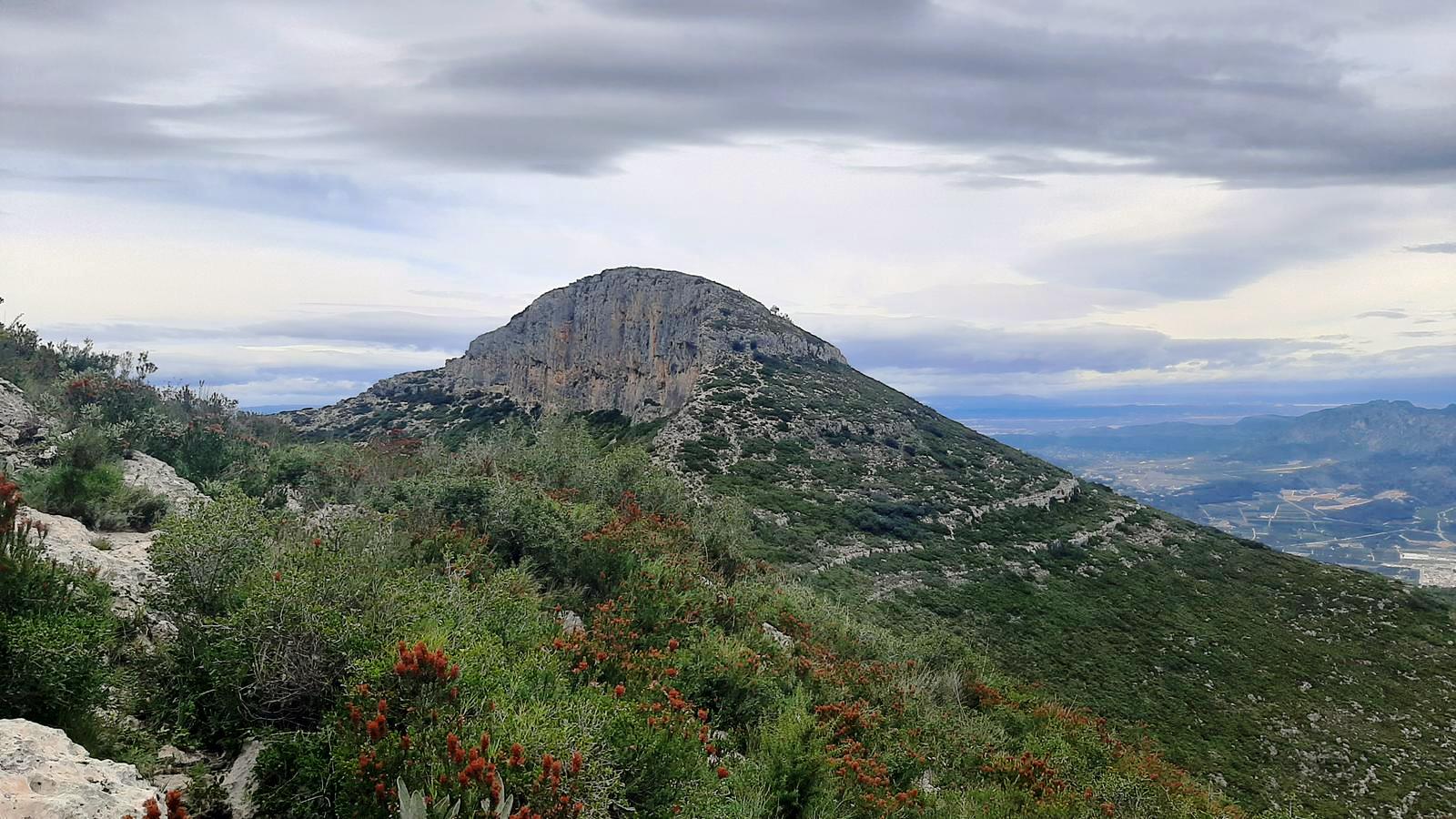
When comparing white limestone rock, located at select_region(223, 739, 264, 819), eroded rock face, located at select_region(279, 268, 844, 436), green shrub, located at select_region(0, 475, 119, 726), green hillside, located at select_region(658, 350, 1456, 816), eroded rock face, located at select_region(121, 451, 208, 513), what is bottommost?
green hillside, located at select_region(658, 350, 1456, 816)

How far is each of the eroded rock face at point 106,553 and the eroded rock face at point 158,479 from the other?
6.11 ft

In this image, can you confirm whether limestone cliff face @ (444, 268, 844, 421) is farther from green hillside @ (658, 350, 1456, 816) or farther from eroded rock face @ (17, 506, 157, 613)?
eroded rock face @ (17, 506, 157, 613)

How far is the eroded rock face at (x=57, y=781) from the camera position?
3904mm

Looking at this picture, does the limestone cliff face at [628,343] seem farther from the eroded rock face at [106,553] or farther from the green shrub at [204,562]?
the green shrub at [204,562]

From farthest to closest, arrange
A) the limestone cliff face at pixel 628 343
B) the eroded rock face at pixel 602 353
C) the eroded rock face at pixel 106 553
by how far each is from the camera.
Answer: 1. the eroded rock face at pixel 602 353
2. the limestone cliff face at pixel 628 343
3. the eroded rock face at pixel 106 553

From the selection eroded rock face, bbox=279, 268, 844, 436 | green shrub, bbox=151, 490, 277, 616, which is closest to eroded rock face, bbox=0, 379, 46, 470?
green shrub, bbox=151, 490, 277, 616

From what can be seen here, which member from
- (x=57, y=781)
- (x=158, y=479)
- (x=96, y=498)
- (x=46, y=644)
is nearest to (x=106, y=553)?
(x=96, y=498)

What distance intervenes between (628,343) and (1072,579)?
226 feet

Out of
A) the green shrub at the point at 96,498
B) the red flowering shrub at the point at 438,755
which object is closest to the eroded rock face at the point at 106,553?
the green shrub at the point at 96,498

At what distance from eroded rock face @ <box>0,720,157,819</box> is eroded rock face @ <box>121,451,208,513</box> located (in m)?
10.3

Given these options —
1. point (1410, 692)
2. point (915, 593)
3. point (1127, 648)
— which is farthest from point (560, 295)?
point (1410, 692)

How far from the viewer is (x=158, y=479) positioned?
16.5m

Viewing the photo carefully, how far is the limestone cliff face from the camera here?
297ft

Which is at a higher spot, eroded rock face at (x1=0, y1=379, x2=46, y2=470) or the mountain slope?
eroded rock face at (x1=0, y1=379, x2=46, y2=470)
